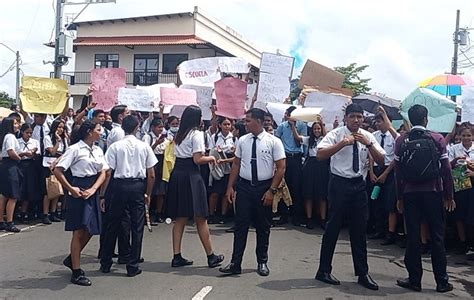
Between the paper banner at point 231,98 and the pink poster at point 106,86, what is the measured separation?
6.61ft

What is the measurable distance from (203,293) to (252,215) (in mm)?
1263

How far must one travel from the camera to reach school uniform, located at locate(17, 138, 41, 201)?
959 centimetres

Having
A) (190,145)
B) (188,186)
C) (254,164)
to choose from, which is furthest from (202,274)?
(190,145)

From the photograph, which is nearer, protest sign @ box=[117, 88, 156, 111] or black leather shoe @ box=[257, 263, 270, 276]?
black leather shoe @ box=[257, 263, 270, 276]

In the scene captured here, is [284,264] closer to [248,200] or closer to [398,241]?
[248,200]

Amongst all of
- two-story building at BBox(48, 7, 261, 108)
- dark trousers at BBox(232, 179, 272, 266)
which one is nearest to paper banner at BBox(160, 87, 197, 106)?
dark trousers at BBox(232, 179, 272, 266)

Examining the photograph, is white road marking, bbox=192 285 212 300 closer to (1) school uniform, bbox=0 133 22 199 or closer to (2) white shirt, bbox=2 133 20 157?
(1) school uniform, bbox=0 133 22 199

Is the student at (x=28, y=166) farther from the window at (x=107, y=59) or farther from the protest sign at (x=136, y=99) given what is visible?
the window at (x=107, y=59)

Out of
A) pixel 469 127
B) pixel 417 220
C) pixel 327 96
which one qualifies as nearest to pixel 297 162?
pixel 327 96

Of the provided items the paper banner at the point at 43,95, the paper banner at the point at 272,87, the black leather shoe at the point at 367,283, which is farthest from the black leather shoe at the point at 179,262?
the paper banner at the point at 272,87

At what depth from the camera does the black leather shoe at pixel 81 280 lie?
6.20 metres

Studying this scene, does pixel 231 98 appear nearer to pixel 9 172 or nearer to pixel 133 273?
pixel 9 172

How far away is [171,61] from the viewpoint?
3684 cm

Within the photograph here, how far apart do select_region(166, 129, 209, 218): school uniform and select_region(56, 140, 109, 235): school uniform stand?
0.91 meters
